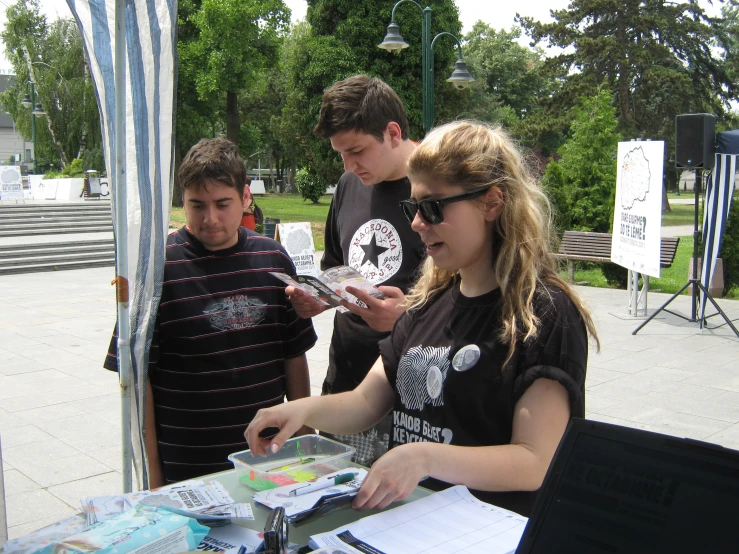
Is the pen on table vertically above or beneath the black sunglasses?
beneath

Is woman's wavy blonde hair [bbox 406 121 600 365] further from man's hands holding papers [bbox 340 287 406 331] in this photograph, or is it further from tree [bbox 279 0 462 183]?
tree [bbox 279 0 462 183]

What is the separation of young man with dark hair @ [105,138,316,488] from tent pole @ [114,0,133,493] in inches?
5.6

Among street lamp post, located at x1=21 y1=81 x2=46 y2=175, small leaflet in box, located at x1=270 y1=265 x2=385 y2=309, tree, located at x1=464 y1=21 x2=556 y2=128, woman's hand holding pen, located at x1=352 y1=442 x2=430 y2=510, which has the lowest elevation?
woman's hand holding pen, located at x1=352 y1=442 x2=430 y2=510

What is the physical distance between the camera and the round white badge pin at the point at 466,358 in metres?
1.73

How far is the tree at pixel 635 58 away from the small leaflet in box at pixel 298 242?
25.4 m

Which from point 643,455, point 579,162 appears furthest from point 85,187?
point 643,455

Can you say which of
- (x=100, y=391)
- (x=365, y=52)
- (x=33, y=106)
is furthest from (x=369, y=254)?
(x=33, y=106)

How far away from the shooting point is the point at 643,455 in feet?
3.59

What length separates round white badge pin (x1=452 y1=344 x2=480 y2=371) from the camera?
5.68ft

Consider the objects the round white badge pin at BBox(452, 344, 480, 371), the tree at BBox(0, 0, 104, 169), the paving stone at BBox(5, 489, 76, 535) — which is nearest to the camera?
the round white badge pin at BBox(452, 344, 480, 371)

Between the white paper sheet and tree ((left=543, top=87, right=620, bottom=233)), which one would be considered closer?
the white paper sheet

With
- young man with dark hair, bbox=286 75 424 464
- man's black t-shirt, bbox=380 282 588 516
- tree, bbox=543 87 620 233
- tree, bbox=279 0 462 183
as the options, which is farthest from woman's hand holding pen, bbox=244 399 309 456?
tree, bbox=279 0 462 183

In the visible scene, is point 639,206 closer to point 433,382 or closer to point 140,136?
point 140,136

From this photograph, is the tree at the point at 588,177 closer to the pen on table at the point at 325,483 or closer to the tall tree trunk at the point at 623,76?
the pen on table at the point at 325,483
